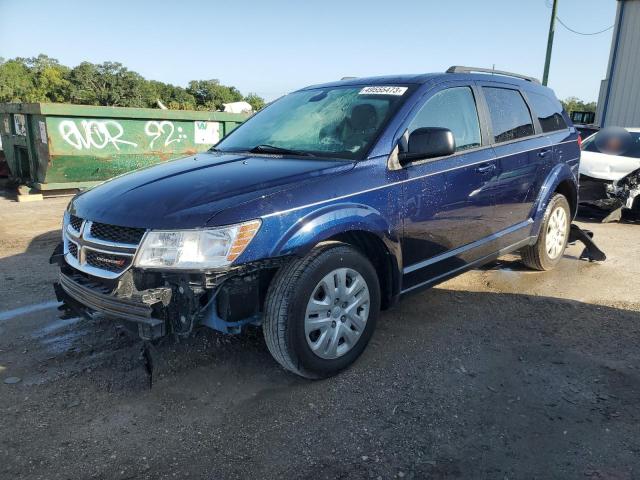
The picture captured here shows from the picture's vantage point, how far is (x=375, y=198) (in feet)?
10.1

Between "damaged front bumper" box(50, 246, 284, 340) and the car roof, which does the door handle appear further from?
"damaged front bumper" box(50, 246, 284, 340)

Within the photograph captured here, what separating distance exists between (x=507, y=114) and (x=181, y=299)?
3.22 metres

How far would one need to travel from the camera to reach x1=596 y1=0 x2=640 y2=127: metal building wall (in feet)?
54.3

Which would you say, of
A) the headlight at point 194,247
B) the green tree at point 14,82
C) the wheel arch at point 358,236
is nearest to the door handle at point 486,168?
the wheel arch at point 358,236

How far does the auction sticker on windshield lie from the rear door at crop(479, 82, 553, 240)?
94 cm

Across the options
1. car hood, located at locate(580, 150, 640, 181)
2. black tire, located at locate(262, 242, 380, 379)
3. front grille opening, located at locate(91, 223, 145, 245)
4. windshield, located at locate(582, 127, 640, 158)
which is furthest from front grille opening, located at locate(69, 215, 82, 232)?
windshield, located at locate(582, 127, 640, 158)

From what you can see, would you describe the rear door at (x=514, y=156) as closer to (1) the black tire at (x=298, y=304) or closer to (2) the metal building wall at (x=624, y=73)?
(1) the black tire at (x=298, y=304)

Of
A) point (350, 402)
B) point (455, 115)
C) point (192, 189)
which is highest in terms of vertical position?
point (455, 115)

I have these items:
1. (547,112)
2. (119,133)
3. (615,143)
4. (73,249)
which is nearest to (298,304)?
(73,249)

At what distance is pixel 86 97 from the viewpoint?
74.5 metres

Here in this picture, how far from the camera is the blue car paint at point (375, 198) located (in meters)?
2.67

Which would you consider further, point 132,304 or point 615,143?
point 615,143

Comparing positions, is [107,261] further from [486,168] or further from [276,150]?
[486,168]

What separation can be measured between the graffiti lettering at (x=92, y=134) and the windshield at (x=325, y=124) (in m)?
5.50
